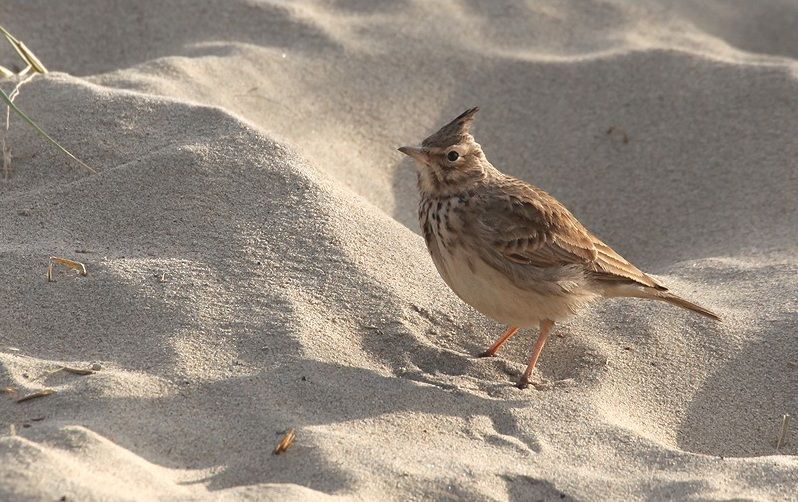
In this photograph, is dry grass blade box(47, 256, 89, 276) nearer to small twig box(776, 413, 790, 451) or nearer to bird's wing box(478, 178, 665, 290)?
bird's wing box(478, 178, 665, 290)

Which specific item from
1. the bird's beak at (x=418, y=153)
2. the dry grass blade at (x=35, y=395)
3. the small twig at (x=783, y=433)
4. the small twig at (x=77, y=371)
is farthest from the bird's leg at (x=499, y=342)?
the dry grass blade at (x=35, y=395)

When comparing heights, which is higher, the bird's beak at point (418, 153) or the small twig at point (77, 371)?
the bird's beak at point (418, 153)

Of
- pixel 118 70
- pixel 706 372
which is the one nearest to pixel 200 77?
pixel 118 70

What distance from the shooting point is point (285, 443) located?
3.77 metres

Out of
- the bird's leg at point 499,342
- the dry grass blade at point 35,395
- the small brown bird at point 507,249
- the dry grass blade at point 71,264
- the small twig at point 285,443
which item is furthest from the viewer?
the bird's leg at point 499,342

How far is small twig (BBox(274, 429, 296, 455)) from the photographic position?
374 centimetres

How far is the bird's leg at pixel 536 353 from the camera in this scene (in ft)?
15.7

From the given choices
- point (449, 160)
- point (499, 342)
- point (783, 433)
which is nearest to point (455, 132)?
point (449, 160)

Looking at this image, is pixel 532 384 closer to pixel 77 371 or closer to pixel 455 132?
pixel 455 132

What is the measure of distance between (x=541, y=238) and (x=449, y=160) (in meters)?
0.58

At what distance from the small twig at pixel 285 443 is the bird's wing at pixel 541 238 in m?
1.46

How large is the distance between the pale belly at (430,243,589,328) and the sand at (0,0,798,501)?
274mm

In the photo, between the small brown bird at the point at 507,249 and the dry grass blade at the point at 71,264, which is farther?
the small brown bird at the point at 507,249

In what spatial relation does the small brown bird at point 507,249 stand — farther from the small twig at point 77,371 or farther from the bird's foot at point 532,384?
the small twig at point 77,371
